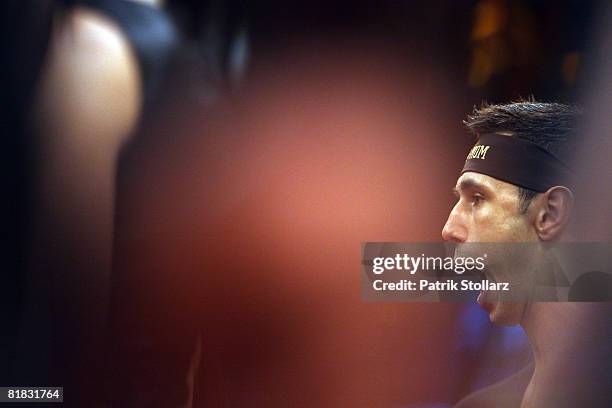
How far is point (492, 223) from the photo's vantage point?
274cm

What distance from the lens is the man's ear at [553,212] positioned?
2709mm

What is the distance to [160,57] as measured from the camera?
2945 millimetres

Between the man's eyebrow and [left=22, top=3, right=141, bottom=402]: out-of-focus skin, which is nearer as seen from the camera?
the man's eyebrow

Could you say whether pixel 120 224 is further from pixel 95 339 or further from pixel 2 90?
pixel 2 90

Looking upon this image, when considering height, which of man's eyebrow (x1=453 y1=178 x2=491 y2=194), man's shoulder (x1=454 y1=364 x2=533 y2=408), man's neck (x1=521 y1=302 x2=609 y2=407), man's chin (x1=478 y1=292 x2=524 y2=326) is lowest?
man's shoulder (x1=454 y1=364 x2=533 y2=408)

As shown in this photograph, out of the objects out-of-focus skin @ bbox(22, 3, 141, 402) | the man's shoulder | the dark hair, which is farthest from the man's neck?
out-of-focus skin @ bbox(22, 3, 141, 402)

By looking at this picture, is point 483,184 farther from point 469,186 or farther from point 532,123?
point 532,123

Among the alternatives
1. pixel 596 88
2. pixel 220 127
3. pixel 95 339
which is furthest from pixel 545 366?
pixel 95 339

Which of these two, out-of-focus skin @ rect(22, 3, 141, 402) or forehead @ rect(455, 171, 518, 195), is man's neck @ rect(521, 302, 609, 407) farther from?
out-of-focus skin @ rect(22, 3, 141, 402)

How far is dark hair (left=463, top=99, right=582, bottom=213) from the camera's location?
2.72 metres

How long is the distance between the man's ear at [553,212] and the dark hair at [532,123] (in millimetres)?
54

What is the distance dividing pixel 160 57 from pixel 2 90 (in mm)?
652

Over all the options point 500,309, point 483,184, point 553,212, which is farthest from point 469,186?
point 500,309

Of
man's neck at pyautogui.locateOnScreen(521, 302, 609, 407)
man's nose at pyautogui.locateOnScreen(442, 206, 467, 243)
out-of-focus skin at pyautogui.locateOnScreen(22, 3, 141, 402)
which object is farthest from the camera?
out-of-focus skin at pyautogui.locateOnScreen(22, 3, 141, 402)
